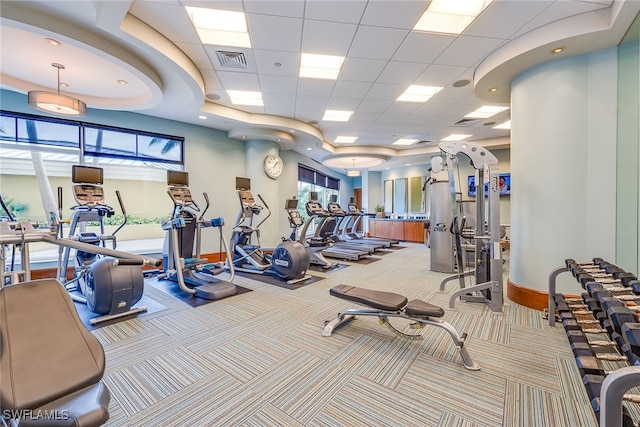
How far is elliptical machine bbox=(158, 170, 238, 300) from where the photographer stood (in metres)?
3.78

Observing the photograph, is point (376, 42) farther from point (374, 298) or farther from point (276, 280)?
point (276, 280)

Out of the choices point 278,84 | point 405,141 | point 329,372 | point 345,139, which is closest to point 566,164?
point 329,372

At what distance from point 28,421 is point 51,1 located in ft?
11.4

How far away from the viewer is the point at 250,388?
187 centimetres

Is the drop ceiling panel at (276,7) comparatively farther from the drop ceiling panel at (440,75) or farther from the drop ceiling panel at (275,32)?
the drop ceiling panel at (440,75)

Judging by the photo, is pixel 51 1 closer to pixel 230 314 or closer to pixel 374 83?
pixel 230 314

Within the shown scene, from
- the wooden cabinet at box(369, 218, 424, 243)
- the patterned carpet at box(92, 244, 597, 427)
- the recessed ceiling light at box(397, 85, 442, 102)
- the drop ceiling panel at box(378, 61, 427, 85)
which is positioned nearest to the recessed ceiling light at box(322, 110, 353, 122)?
the recessed ceiling light at box(397, 85, 442, 102)

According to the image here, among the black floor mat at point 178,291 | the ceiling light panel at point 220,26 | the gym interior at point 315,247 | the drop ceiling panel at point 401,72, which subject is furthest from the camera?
the drop ceiling panel at point 401,72

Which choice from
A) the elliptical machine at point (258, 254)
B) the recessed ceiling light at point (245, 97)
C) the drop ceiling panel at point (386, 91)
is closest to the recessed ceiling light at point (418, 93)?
the drop ceiling panel at point (386, 91)

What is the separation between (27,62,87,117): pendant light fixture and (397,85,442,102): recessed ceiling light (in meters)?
4.89

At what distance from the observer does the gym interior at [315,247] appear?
5.18 ft

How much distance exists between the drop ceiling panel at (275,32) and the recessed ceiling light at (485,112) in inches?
165

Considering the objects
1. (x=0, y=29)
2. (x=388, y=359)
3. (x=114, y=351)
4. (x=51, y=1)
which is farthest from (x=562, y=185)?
(x=0, y=29)

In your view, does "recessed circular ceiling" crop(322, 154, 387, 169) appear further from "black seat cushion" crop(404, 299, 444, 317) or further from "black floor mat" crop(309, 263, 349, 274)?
"black seat cushion" crop(404, 299, 444, 317)
